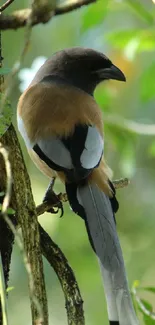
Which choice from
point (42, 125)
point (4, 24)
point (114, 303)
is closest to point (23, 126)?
point (42, 125)

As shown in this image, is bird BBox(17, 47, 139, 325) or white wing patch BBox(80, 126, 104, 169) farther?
white wing patch BBox(80, 126, 104, 169)

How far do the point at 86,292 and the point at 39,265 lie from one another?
2.86 metres

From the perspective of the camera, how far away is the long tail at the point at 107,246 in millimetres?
1976

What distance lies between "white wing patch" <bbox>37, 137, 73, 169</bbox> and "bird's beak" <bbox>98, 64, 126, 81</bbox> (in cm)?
87

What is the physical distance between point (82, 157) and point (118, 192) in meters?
2.69

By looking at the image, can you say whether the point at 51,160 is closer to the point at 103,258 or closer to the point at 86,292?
the point at 103,258

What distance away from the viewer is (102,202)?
2.65 m

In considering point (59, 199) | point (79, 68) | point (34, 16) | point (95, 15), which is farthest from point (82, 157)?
point (34, 16)

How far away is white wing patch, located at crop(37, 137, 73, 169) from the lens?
2.70m

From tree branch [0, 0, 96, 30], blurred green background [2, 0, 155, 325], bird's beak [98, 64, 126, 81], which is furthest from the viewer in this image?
blurred green background [2, 0, 155, 325]

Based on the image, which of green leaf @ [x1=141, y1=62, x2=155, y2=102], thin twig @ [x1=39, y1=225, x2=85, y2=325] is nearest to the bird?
thin twig @ [x1=39, y1=225, x2=85, y2=325]

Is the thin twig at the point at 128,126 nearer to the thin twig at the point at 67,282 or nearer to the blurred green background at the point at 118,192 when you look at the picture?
the blurred green background at the point at 118,192

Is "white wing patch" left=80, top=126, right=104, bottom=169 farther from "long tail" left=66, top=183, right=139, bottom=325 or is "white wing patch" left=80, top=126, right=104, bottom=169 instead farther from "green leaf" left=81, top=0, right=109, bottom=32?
"green leaf" left=81, top=0, right=109, bottom=32

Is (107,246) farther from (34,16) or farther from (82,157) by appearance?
(34,16)
